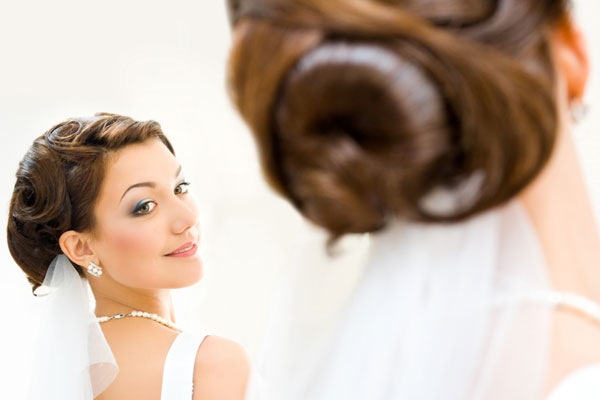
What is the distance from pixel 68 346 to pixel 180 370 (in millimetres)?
343

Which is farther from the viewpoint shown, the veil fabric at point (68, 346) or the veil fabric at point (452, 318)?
the veil fabric at point (68, 346)

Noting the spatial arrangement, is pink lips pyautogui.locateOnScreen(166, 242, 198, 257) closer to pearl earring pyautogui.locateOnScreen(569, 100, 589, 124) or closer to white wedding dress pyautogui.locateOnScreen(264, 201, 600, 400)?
white wedding dress pyautogui.locateOnScreen(264, 201, 600, 400)

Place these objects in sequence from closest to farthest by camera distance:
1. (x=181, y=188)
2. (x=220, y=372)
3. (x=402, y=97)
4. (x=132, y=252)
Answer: (x=402, y=97), (x=220, y=372), (x=132, y=252), (x=181, y=188)

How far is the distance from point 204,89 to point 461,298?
7.42 ft

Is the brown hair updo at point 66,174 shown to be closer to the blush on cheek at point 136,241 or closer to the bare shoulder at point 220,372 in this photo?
the blush on cheek at point 136,241

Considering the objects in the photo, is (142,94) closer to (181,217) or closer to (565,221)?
(181,217)

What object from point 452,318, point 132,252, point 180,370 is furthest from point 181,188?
point 452,318

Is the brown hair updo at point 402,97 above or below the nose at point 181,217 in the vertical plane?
above

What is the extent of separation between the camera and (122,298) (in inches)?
72.6

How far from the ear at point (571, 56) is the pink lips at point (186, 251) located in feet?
3.74

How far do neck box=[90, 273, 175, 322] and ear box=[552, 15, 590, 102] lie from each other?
129cm

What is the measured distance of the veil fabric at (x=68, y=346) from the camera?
1.72 metres

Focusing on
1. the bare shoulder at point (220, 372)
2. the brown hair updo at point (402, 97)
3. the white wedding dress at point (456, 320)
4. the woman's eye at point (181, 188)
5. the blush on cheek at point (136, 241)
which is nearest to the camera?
the brown hair updo at point (402, 97)

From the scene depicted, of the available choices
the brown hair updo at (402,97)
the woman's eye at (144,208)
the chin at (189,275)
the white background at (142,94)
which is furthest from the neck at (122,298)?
the brown hair updo at (402,97)
